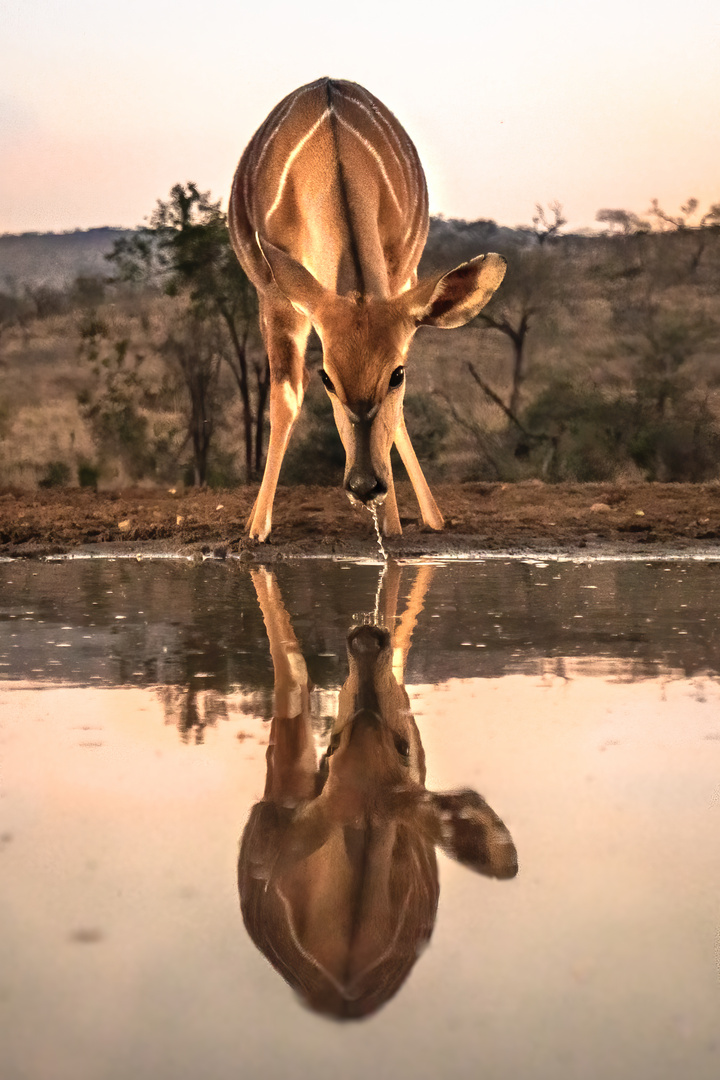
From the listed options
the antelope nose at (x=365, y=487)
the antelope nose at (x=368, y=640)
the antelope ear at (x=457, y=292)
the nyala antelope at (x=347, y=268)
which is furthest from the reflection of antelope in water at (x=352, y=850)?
the antelope ear at (x=457, y=292)

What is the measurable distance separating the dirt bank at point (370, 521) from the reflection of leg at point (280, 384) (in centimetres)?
23

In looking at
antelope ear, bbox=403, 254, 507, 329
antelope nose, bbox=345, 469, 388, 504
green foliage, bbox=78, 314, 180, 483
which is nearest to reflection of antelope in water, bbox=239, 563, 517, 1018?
antelope nose, bbox=345, 469, 388, 504

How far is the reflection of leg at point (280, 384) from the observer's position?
32.0 ft

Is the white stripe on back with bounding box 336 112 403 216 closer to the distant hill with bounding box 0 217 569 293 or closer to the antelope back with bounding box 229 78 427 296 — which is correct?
the antelope back with bounding box 229 78 427 296

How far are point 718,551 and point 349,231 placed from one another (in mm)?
3313

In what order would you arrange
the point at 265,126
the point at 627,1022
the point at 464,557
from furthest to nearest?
the point at 265,126 → the point at 464,557 → the point at 627,1022

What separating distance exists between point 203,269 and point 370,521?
7023 mm

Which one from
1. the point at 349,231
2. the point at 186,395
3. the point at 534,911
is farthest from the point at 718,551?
the point at 186,395

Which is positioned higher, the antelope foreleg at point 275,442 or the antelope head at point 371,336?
the antelope head at point 371,336

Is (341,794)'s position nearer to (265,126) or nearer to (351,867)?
(351,867)

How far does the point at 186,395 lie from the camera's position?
17.9 m

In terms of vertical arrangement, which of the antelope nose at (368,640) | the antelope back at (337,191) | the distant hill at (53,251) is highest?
the antelope back at (337,191)

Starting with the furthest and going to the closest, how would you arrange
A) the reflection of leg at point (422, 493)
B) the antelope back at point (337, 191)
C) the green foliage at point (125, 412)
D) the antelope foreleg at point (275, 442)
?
1. the green foliage at point (125, 412)
2. the reflection of leg at point (422, 493)
3. the antelope foreleg at point (275, 442)
4. the antelope back at point (337, 191)

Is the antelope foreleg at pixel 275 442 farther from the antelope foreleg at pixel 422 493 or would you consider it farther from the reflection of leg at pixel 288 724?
the reflection of leg at pixel 288 724
